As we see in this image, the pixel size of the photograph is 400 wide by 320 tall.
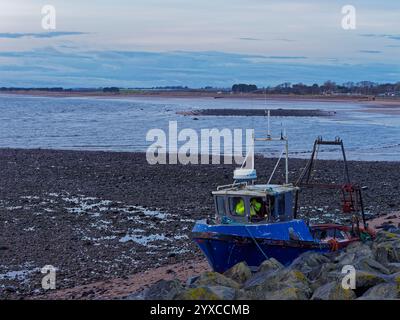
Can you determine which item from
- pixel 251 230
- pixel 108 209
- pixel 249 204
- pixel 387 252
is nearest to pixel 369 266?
pixel 387 252

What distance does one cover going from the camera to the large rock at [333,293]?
36.1 feet

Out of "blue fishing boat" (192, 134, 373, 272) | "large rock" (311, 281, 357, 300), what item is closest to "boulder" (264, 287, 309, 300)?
"large rock" (311, 281, 357, 300)

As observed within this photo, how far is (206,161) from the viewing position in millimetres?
38406

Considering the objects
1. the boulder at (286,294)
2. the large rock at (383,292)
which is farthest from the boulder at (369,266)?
the boulder at (286,294)

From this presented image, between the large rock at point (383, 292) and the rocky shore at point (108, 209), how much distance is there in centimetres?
699

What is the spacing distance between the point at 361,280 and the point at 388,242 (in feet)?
13.8

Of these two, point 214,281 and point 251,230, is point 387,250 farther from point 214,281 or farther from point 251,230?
point 214,281

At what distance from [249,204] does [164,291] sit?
4.46 meters

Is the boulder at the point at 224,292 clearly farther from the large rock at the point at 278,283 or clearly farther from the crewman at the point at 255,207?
the crewman at the point at 255,207

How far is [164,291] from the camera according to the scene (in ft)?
38.2

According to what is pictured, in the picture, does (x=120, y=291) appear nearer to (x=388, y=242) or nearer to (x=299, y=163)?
(x=388, y=242)

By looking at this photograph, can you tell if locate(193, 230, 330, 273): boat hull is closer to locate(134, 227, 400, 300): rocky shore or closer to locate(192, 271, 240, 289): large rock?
locate(134, 227, 400, 300): rocky shore

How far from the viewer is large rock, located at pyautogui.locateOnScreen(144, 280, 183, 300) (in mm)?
11430

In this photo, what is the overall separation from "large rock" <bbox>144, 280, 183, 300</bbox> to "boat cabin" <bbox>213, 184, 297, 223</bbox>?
4.03 meters
